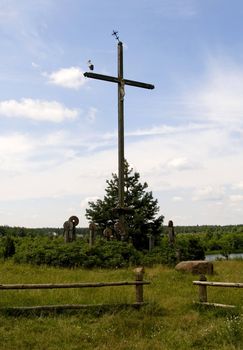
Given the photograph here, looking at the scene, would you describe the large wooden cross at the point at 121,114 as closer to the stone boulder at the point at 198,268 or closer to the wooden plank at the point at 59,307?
the stone boulder at the point at 198,268

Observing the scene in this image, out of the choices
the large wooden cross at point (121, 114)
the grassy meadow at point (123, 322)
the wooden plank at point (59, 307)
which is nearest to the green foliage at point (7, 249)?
the large wooden cross at point (121, 114)

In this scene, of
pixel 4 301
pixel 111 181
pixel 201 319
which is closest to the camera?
pixel 201 319

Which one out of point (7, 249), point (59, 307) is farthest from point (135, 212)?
point (59, 307)

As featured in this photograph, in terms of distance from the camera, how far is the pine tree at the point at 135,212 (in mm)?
30375

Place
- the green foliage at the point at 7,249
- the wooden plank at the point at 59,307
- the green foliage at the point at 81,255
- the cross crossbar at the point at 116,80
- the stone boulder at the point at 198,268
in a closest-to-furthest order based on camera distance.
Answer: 1. the wooden plank at the point at 59,307
2. the stone boulder at the point at 198,268
3. the green foliage at the point at 81,255
4. the cross crossbar at the point at 116,80
5. the green foliage at the point at 7,249

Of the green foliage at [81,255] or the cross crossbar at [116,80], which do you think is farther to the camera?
the cross crossbar at [116,80]

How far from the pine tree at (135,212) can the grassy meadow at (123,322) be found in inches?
661

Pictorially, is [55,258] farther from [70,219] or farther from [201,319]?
[201,319]

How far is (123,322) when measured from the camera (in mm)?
9523

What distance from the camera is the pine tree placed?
1196 inches

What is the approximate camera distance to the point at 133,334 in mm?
8945

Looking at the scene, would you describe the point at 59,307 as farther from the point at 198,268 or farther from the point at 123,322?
the point at 198,268

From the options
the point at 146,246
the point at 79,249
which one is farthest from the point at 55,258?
the point at 146,246

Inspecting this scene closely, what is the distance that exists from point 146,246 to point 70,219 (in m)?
10.3
